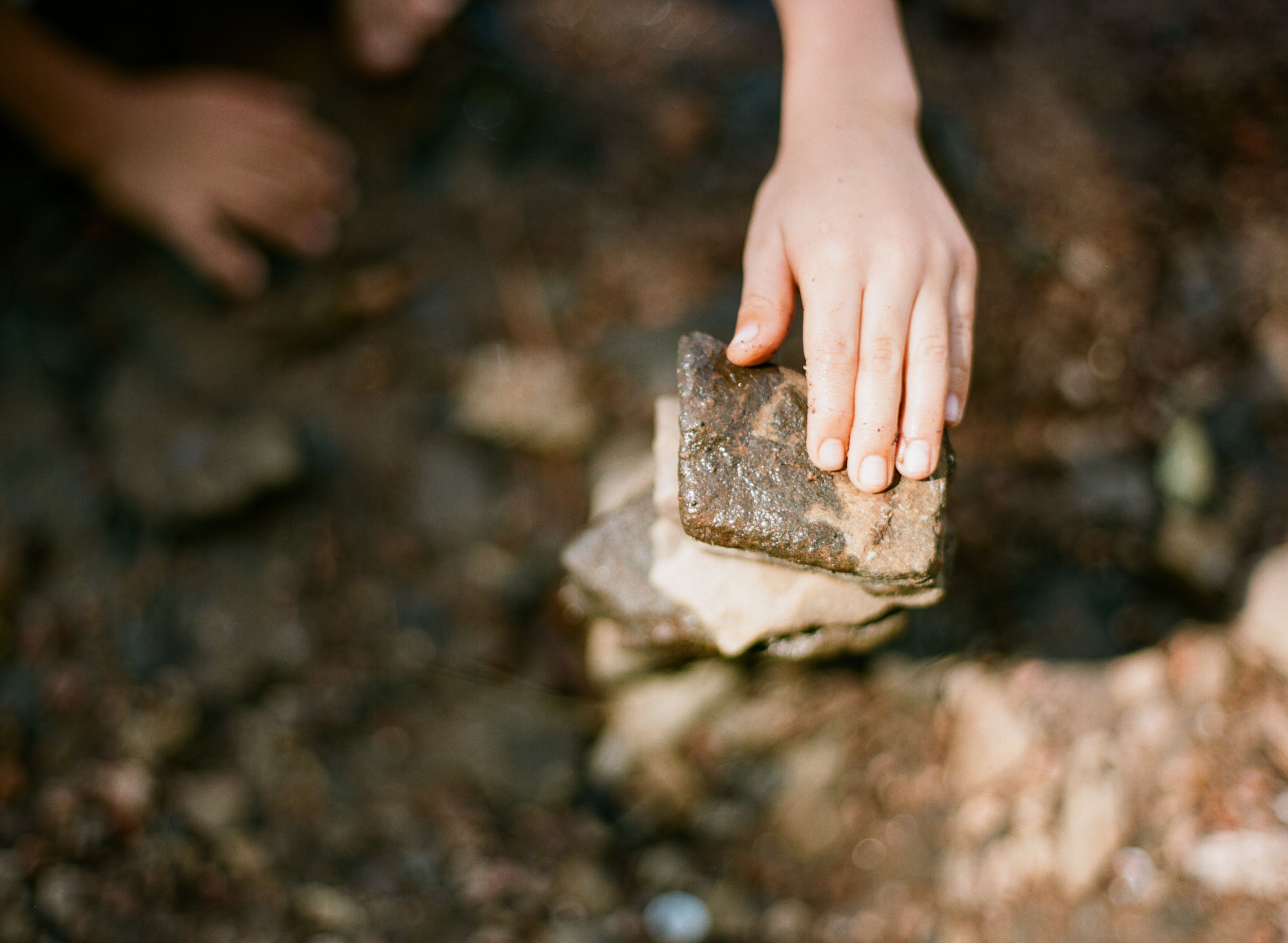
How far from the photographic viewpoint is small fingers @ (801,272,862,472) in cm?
130

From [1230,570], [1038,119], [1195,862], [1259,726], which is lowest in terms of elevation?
[1195,862]

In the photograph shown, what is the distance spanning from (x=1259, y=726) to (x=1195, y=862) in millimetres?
393

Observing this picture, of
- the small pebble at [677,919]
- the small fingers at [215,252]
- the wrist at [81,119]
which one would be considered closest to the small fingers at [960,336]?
the small pebble at [677,919]

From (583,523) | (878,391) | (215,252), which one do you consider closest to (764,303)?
(878,391)

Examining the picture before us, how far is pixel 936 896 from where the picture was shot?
6.63 feet

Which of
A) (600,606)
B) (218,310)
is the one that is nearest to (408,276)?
(218,310)

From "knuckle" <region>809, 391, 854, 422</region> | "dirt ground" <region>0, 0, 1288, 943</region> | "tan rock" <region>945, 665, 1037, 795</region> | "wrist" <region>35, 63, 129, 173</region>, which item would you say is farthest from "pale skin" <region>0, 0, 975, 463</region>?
"wrist" <region>35, 63, 129, 173</region>

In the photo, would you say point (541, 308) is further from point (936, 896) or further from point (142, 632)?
point (936, 896)

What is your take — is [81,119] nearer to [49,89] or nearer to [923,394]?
[49,89]

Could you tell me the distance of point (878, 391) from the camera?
131cm

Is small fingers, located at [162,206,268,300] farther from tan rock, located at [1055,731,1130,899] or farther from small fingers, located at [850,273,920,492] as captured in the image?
tan rock, located at [1055,731,1130,899]

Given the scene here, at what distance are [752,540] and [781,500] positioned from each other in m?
0.09

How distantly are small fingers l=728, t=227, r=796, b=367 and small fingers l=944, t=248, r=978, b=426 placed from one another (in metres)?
0.32

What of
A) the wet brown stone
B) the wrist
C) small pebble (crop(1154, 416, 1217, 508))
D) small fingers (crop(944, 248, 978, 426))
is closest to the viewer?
small fingers (crop(944, 248, 978, 426))
